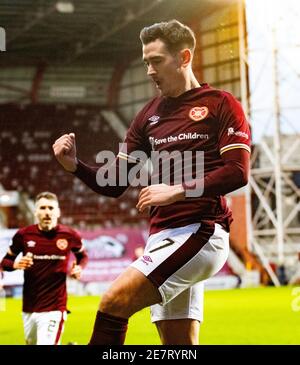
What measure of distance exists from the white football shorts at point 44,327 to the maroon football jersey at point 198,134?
2255 mm

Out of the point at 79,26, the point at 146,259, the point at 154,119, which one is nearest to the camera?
the point at 146,259

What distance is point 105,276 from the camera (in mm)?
14148

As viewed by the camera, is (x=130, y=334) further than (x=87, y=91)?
No

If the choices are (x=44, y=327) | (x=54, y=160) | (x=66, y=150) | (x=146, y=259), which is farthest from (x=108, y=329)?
(x=54, y=160)

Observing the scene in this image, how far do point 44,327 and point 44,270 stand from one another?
16.2 inches

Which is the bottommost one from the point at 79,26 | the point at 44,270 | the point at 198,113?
the point at 44,270

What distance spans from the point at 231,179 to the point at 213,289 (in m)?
12.1

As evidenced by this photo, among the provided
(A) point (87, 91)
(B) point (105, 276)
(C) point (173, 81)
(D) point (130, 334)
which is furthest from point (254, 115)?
(C) point (173, 81)

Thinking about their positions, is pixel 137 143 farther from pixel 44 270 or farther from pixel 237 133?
pixel 44 270

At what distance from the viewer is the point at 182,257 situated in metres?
2.40

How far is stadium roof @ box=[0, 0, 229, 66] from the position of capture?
12.1m

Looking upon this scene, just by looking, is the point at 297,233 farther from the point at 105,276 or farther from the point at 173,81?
the point at 173,81

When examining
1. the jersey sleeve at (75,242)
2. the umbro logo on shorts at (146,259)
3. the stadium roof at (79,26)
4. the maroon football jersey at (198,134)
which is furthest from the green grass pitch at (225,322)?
the stadium roof at (79,26)

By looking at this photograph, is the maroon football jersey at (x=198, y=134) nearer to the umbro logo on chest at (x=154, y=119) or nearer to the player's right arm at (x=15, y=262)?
the umbro logo on chest at (x=154, y=119)
